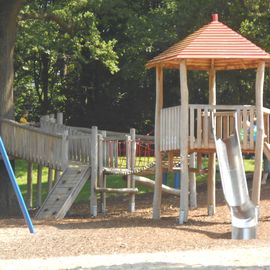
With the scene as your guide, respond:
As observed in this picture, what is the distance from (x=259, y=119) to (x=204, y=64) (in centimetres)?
346

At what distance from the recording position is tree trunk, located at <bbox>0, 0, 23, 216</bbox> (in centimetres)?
2431

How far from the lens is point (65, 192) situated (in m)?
20.7

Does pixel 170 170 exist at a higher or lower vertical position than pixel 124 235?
higher

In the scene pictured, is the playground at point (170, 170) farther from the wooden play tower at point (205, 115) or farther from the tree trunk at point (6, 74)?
the tree trunk at point (6, 74)

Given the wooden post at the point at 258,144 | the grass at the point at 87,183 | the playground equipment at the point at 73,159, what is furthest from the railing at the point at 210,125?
the grass at the point at 87,183

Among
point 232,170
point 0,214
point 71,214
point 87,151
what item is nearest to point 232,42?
point 232,170

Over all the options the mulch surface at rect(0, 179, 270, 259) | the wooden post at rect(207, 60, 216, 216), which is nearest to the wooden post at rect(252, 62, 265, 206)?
the mulch surface at rect(0, 179, 270, 259)

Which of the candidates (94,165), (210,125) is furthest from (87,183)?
(210,125)

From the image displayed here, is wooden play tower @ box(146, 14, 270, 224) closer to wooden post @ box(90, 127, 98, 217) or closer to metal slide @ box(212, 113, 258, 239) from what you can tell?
metal slide @ box(212, 113, 258, 239)

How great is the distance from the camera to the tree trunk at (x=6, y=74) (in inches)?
957

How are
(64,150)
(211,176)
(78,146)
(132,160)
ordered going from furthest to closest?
(132,160) < (78,146) < (64,150) < (211,176)

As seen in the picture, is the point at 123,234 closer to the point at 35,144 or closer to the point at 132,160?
the point at 132,160

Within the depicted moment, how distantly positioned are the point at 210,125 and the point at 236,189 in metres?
1.80

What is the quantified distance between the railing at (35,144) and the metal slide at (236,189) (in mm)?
5166
